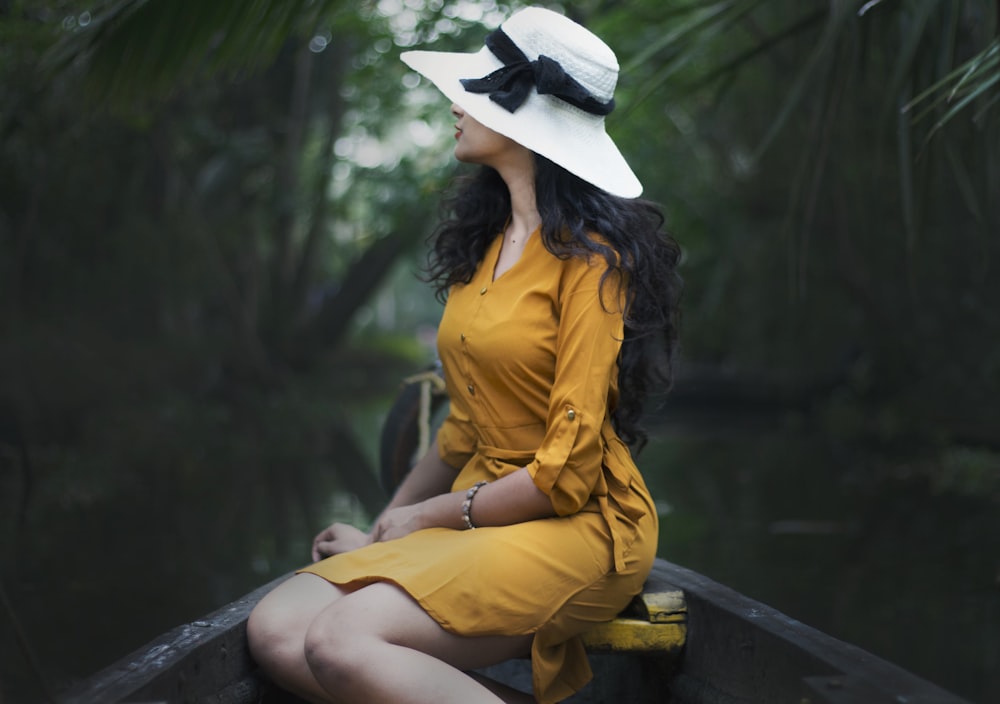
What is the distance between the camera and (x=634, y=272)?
7.36ft

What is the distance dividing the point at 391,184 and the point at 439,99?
2012 millimetres

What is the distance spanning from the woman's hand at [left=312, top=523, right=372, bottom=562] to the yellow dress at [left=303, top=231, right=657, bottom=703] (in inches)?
8.6

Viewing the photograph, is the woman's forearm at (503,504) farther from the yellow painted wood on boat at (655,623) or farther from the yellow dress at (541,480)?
the yellow painted wood on boat at (655,623)

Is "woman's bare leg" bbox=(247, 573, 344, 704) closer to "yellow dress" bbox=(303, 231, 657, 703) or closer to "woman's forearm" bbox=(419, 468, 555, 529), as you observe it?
"yellow dress" bbox=(303, 231, 657, 703)

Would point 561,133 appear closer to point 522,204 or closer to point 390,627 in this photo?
point 522,204

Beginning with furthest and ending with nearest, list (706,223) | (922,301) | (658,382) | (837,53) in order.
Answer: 1. (706,223)
2. (922,301)
3. (837,53)
4. (658,382)

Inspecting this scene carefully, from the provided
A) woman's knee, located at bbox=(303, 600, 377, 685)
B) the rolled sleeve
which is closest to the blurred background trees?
woman's knee, located at bbox=(303, 600, 377, 685)

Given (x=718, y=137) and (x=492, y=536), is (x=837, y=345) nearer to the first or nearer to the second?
(x=718, y=137)

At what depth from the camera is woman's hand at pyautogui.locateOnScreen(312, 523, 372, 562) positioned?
2.46 m

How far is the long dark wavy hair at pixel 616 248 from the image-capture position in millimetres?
2266

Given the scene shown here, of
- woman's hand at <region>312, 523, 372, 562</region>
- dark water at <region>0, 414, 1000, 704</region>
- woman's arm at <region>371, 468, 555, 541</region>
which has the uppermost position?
woman's arm at <region>371, 468, 555, 541</region>

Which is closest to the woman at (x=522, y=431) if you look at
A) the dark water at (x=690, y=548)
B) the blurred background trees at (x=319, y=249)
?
the blurred background trees at (x=319, y=249)

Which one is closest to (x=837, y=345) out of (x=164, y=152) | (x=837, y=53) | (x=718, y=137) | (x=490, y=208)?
(x=718, y=137)

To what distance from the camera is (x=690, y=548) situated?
19.8 ft
